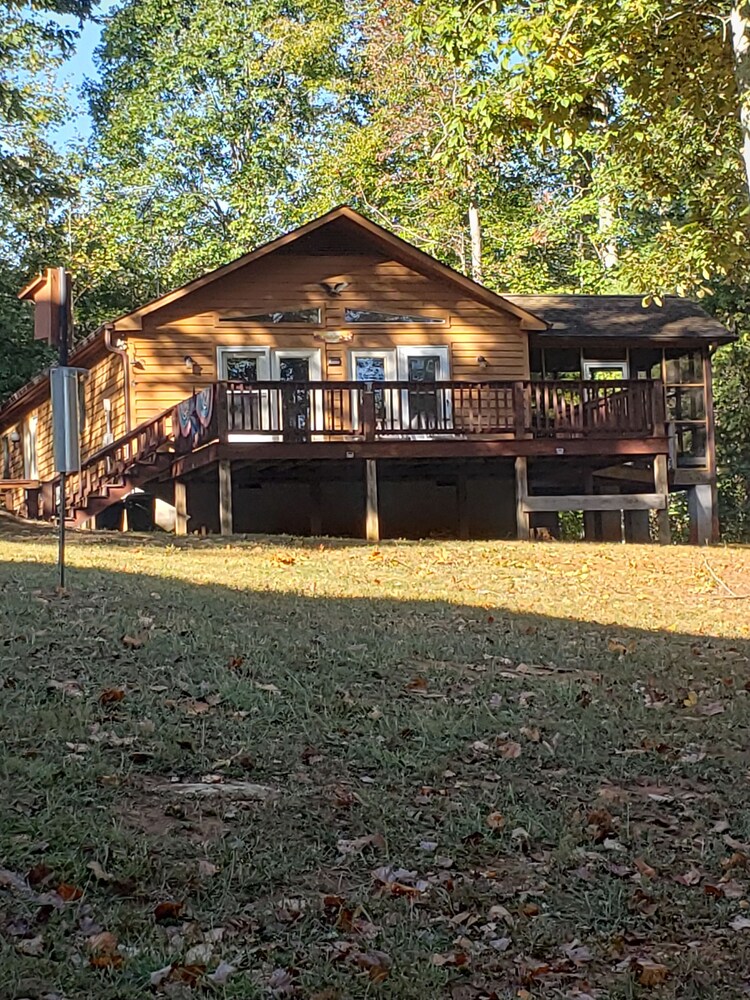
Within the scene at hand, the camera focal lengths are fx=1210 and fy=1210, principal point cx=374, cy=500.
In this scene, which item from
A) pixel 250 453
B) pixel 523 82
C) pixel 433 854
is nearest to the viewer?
pixel 433 854

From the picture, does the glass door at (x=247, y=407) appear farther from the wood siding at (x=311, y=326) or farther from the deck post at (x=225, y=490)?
the wood siding at (x=311, y=326)

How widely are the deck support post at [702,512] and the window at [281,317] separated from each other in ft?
26.1

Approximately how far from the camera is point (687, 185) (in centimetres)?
1933

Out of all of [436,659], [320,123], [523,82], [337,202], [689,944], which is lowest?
[689,944]

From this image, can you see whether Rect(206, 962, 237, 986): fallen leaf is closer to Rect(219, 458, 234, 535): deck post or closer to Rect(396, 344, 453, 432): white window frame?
Rect(219, 458, 234, 535): deck post

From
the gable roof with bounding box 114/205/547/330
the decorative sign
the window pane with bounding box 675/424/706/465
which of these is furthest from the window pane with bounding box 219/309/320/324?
the window pane with bounding box 675/424/706/465

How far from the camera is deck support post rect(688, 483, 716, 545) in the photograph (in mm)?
22844

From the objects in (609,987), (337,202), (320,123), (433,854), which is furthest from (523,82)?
(320,123)

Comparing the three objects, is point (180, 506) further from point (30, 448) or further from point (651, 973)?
point (651, 973)

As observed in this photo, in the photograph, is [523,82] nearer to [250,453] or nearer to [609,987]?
[250,453]

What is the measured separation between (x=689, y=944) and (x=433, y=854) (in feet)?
3.73

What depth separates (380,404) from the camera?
19812 millimetres

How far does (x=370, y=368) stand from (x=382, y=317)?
975 millimetres

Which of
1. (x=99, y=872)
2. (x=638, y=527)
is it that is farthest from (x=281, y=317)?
(x=99, y=872)
